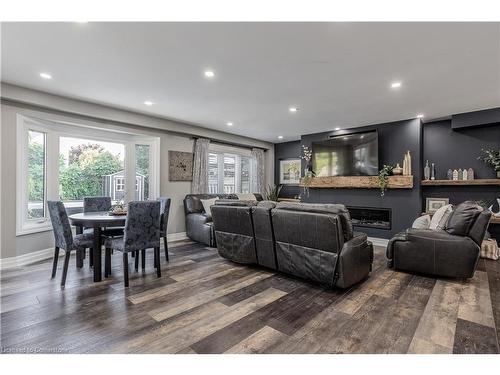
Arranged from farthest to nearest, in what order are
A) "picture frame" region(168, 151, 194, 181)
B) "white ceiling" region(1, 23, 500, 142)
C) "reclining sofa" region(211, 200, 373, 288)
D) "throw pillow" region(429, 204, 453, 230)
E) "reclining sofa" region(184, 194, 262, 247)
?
"picture frame" region(168, 151, 194, 181)
"reclining sofa" region(184, 194, 262, 247)
"throw pillow" region(429, 204, 453, 230)
"reclining sofa" region(211, 200, 373, 288)
"white ceiling" region(1, 23, 500, 142)

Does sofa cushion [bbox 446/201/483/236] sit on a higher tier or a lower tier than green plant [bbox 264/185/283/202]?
lower

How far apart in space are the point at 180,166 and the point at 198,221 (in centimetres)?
140

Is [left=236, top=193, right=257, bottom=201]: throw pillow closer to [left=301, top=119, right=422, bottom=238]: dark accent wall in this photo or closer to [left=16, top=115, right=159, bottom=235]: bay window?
[left=16, top=115, right=159, bottom=235]: bay window

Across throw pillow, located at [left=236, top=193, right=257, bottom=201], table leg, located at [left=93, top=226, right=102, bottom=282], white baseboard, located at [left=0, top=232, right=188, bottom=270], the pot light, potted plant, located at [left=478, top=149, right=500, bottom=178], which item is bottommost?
white baseboard, located at [left=0, top=232, right=188, bottom=270]

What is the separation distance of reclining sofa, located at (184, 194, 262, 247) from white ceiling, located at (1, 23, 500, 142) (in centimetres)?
204

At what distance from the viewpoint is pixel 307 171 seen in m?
6.70

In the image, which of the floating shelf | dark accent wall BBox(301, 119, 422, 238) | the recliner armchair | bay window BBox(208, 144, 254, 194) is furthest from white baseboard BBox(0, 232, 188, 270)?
the floating shelf

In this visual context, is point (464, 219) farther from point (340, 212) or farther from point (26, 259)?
point (26, 259)

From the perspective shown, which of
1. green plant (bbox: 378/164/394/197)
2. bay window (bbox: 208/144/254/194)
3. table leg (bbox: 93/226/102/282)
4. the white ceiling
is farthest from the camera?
bay window (bbox: 208/144/254/194)

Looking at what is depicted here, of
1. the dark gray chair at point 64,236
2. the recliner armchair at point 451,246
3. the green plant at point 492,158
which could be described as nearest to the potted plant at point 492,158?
the green plant at point 492,158

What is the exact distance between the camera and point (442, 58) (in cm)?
264

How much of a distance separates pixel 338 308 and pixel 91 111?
464 cm

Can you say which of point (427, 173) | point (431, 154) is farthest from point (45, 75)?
point (431, 154)

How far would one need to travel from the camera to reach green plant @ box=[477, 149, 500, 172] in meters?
4.54
